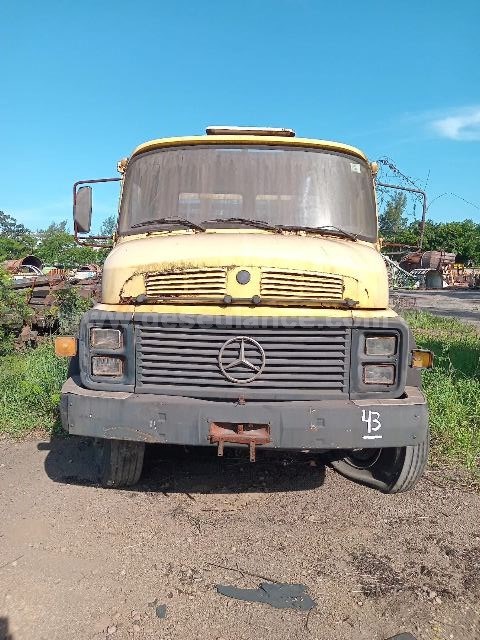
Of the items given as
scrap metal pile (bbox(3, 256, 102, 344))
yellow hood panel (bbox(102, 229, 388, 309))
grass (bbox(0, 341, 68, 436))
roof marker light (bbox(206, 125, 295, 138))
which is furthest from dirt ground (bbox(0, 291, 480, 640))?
scrap metal pile (bbox(3, 256, 102, 344))

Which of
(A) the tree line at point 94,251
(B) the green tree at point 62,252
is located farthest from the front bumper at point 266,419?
(B) the green tree at point 62,252

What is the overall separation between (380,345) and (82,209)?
2952mm

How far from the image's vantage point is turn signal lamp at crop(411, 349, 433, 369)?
3615 mm

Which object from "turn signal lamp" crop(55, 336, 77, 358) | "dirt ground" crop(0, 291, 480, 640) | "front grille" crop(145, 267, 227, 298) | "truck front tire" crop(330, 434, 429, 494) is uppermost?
"front grille" crop(145, 267, 227, 298)

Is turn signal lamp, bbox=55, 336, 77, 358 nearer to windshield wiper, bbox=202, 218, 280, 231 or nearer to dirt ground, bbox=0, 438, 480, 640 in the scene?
dirt ground, bbox=0, 438, 480, 640

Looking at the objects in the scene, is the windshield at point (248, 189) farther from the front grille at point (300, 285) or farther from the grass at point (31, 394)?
the grass at point (31, 394)

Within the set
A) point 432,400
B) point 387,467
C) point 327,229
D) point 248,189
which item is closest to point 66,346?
point 248,189

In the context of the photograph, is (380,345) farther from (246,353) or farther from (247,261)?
(247,261)

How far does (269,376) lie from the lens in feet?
11.0

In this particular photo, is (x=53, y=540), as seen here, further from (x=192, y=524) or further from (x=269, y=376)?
(x=269, y=376)

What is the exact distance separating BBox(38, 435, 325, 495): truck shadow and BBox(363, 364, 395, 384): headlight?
1.11 m

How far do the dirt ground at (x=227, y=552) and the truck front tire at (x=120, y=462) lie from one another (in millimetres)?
101

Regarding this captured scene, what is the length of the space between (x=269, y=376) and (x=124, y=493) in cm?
151

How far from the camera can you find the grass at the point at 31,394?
5.46 meters
